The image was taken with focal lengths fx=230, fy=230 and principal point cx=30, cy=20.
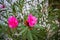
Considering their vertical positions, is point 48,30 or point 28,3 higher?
point 28,3

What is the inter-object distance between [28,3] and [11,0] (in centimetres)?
24

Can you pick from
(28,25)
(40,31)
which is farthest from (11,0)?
(28,25)

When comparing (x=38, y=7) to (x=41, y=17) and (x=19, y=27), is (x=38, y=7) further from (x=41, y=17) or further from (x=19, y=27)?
(x=19, y=27)

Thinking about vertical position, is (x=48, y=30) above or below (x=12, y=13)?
below

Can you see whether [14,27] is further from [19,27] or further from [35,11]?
[35,11]

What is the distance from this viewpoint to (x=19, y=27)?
2.50 metres

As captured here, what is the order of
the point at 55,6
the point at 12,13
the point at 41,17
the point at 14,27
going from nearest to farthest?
1. the point at 14,27
2. the point at 12,13
3. the point at 41,17
4. the point at 55,6

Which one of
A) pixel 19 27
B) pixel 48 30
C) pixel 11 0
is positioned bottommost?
pixel 48 30

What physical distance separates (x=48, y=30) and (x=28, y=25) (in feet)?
2.32

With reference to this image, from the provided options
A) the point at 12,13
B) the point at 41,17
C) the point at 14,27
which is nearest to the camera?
the point at 14,27

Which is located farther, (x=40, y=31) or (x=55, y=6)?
(x=55, y=6)

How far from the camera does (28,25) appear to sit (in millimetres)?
2375

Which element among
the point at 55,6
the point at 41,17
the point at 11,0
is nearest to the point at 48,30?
the point at 41,17

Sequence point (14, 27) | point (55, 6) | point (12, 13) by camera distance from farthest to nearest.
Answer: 1. point (55, 6)
2. point (12, 13)
3. point (14, 27)
